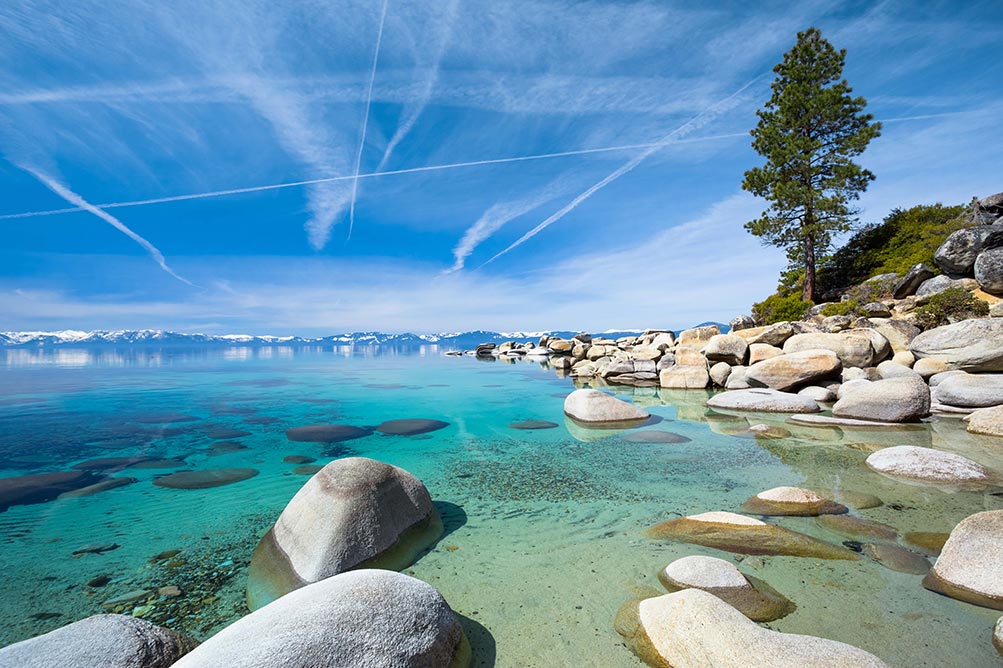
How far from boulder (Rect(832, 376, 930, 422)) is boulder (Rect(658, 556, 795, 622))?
11003mm

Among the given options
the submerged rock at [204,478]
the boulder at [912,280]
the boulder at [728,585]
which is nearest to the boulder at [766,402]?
the boulder at [728,585]

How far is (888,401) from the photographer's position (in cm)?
1207

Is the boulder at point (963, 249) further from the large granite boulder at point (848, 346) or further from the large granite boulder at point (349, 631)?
the large granite boulder at point (349, 631)

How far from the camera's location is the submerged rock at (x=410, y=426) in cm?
1374

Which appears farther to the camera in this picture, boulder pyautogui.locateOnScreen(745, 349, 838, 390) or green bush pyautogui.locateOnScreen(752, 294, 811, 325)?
green bush pyautogui.locateOnScreen(752, 294, 811, 325)

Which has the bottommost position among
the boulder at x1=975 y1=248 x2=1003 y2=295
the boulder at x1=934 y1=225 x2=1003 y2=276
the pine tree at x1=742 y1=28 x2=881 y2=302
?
the boulder at x1=975 y1=248 x2=1003 y2=295

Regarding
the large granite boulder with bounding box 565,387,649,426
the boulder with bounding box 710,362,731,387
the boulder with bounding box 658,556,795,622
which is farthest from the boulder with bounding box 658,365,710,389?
the boulder with bounding box 658,556,795,622

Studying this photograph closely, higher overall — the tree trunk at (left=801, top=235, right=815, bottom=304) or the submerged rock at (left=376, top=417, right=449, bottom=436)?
the tree trunk at (left=801, top=235, right=815, bottom=304)

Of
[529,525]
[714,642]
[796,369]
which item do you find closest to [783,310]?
[796,369]

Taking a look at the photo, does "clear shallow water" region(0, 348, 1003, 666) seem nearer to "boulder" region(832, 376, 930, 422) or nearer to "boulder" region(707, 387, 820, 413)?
"boulder" region(832, 376, 930, 422)

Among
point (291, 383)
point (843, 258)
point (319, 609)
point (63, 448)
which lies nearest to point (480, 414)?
point (63, 448)

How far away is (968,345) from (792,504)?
13.7 metres

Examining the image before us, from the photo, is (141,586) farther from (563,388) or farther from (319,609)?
(563,388)

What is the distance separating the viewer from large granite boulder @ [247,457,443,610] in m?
4.80
